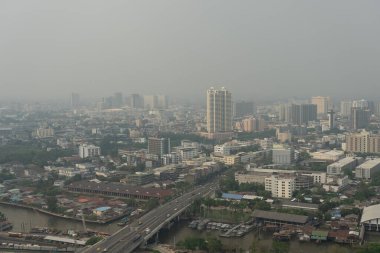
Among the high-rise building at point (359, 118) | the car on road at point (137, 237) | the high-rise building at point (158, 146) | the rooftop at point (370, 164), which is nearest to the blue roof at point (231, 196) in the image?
the car on road at point (137, 237)

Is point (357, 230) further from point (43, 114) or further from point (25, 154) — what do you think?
point (43, 114)

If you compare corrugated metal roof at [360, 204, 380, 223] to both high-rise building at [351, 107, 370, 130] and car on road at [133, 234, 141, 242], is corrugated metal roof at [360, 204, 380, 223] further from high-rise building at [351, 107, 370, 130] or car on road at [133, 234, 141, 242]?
high-rise building at [351, 107, 370, 130]

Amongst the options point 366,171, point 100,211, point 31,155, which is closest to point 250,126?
point 31,155

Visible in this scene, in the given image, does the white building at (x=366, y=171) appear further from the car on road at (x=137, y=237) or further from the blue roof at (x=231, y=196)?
the car on road at (x=137, y=237)

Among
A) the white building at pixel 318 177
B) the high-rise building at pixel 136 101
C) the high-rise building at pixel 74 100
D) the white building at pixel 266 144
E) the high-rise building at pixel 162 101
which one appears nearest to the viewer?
the white building at pixel 318 177

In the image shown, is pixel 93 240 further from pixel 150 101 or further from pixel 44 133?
pixel 150 101
